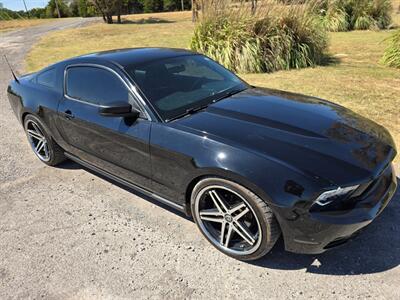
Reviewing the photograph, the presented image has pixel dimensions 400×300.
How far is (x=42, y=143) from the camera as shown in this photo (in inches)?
177

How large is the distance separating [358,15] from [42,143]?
1509 cm

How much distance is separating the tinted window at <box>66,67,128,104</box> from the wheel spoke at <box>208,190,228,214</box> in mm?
1219

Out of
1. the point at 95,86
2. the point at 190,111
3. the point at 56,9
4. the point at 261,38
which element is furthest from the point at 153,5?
the point at 190,111

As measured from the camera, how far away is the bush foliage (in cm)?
1488

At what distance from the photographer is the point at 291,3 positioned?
27.9 feet

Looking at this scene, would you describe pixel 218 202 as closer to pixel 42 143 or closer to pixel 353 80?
pixel 42 143

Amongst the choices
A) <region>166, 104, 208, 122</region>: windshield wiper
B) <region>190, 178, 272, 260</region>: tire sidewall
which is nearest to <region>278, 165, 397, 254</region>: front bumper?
<region>190, 178, 272, 260</region>: tire sidewall

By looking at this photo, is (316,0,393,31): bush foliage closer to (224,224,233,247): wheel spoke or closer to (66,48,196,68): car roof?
(66,48,196,68): car roof

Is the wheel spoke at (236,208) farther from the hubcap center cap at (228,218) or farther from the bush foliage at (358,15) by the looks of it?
the bush foliage at (358,15)

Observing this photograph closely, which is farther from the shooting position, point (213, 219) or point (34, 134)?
point (34, 134)

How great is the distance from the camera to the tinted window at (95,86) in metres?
3.32

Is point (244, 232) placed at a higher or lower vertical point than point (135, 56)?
lower

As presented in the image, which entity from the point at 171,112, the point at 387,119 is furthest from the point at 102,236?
Result: the point at 387,119

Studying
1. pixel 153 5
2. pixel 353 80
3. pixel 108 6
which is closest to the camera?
pixel 353 80
